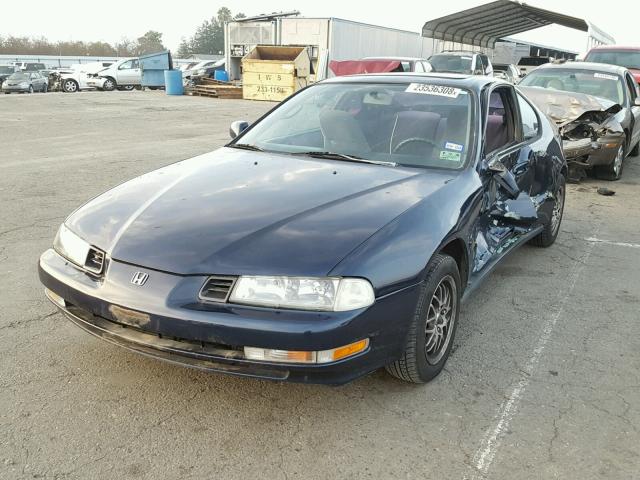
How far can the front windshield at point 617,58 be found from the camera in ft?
46.4

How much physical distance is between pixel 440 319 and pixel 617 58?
14105mm

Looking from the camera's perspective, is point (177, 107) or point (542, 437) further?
point (177, 107)

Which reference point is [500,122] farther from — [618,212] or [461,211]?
[618,212]

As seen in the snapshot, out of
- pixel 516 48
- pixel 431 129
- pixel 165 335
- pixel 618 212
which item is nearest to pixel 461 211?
pixel 431 129

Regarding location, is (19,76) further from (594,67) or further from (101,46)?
(101,46)

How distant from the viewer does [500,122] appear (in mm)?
4164

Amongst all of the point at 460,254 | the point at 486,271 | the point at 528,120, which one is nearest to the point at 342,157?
the point at 460,254

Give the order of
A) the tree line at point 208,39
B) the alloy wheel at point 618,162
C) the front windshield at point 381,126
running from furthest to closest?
the tree line at point 208,39 → the alloy wheel at point 618,162 → the front windshield at point 381,126

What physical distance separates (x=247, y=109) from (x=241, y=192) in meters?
15.7

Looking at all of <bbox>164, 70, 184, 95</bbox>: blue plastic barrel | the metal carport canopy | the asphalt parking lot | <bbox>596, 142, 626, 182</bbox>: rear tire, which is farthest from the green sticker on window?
<bbox>164, 70, 184, 95</bbox>: blue plastic barrel

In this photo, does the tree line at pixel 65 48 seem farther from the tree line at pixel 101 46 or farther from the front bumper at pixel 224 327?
the front bumper at pixel 224 327

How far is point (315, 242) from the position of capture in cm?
249

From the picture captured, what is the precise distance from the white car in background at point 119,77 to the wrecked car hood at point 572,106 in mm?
24289

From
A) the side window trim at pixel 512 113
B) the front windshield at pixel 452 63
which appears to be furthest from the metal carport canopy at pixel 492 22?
the side window trim at pixel 512 113
